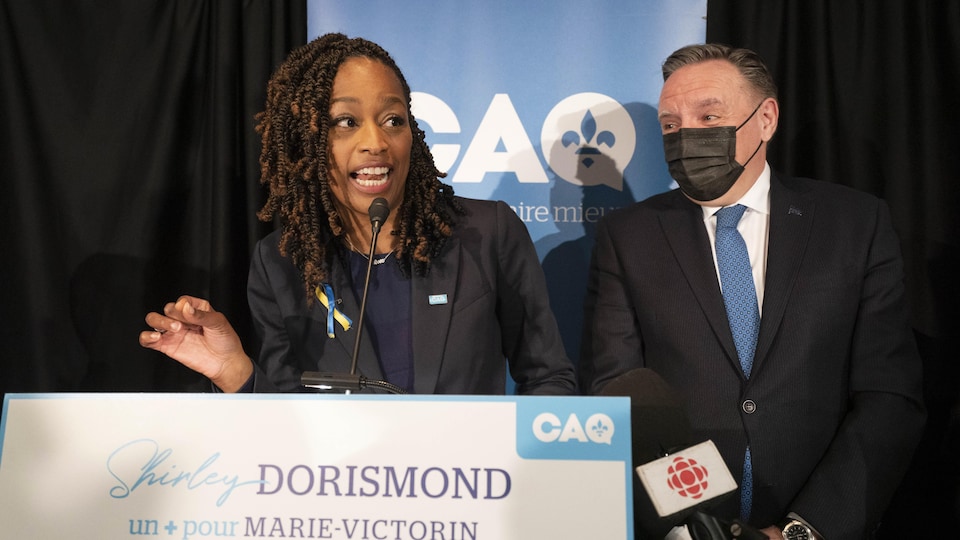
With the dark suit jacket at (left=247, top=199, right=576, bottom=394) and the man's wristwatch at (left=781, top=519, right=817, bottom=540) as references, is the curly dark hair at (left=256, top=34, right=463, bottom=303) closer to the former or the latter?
the dark suit jacket at (left=247, top=199, right=576, bottom=394)

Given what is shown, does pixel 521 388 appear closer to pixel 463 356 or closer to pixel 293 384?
pixel 463 356

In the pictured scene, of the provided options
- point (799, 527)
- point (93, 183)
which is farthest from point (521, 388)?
point (93, 183)

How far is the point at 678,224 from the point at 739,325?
42 cm

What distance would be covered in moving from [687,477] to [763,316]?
1246mm

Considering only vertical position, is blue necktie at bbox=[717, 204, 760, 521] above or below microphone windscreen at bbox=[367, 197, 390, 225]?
below

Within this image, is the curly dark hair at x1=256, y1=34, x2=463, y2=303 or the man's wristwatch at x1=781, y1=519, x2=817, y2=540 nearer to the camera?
the man's wristwatch at x1=781, y1=519, x2=817, y2=540

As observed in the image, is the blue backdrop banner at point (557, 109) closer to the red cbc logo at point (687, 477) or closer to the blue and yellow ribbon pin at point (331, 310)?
the blue and yellow ribbon pin at point (331, 310)

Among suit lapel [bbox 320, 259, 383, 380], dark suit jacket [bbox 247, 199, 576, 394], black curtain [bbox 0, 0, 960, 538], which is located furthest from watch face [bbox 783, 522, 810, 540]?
black curtain [bbox 0, 0, 960, 538]

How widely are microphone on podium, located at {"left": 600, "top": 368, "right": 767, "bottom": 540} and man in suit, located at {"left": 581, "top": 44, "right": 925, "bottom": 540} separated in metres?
0.91

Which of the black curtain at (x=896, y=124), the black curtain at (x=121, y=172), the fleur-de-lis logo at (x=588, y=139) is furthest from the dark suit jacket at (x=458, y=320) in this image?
the black curtain at (x=896, y=124)

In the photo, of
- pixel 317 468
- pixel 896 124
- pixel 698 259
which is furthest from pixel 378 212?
pixel 896 124

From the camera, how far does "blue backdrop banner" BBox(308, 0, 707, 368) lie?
3549 millimetres

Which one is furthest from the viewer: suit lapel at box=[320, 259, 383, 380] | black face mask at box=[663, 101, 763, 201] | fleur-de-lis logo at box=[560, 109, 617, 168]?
fleur-de-lis logo at box=[560, 109, 617, 168]

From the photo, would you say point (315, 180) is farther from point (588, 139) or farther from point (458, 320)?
point (588, 139)
